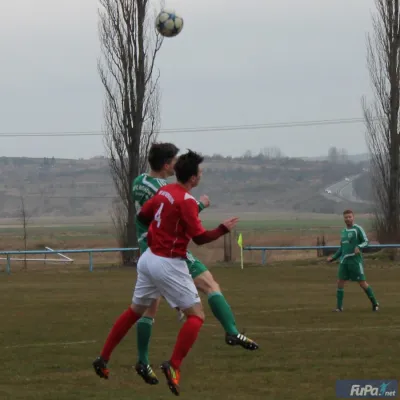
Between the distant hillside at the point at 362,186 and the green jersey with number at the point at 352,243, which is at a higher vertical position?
the green jersey with number at the point at 352,243

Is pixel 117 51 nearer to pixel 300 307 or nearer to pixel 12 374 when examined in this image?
pixel 300 307

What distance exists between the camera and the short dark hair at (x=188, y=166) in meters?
9.09

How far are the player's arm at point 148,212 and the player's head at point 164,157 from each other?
1.02 metres

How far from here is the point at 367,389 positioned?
9.68 m

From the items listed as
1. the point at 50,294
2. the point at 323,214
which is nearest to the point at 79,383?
the point at 50,294

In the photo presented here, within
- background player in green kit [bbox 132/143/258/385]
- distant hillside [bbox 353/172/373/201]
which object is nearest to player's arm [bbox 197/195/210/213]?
background player in green kit [bbox 132/143/258/385]

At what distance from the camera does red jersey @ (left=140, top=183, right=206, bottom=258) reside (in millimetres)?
8898

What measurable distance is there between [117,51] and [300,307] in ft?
63.1

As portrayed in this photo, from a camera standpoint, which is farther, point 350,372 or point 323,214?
point 323,214

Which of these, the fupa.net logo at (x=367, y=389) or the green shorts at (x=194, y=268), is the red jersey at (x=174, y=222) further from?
the fupa.net logo at (x=367, y=389)

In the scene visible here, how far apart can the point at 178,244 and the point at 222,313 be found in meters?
1.34

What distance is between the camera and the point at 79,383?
10.5m

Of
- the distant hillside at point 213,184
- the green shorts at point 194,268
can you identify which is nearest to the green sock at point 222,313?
the green shorts at point 194,268

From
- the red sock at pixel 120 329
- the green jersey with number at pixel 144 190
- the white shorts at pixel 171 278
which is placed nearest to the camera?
the white shorts at pixel 171 278
